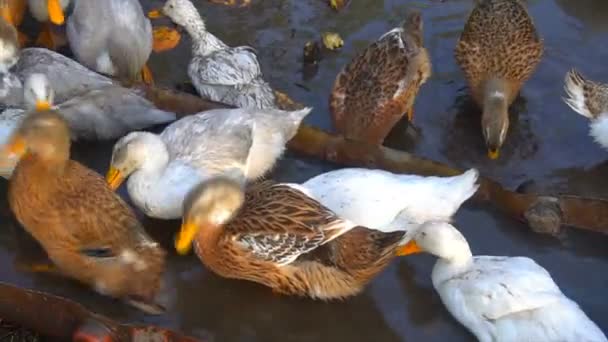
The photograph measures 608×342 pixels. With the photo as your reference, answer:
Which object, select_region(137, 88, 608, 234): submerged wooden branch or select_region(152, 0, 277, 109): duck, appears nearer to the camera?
select_region(137, 88, 608, 234): submerged wooden branch

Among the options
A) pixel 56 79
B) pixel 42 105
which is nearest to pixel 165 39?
pixel 56 79

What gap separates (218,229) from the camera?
4211 millimetres

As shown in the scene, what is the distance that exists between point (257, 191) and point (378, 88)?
1.38 metres

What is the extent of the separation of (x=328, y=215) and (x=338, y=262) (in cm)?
25

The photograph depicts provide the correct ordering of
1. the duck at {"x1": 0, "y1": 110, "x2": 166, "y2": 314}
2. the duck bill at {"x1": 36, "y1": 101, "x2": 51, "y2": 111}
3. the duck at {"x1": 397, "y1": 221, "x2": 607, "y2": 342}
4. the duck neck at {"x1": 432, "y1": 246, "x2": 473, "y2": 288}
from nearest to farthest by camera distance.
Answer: the duck at {"x1": 397, "y1": 221, "x2": 607, "y2": 342}, the duck at {"x1": 0, "y1": 110, "x2": 166, "y2": 314}, the duck neck at {"x1": 432, "y1": 246, "x2": 473, "y2": 288}, the duck bill at {"x1": 36, "y1": 101, "x2": 51, "y2": 111}

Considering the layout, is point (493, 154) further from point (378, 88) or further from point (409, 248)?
point (409, 248)

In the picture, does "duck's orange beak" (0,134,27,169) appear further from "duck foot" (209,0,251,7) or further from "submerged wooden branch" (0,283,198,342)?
"duck foot" (209,0,251,7)

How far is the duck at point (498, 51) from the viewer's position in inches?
222

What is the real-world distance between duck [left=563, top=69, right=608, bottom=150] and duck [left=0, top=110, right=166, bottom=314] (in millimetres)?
2867

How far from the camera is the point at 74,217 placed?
409 cm

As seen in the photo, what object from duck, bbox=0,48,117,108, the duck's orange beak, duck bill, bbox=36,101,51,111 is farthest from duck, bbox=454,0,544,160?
the duck's orange beak

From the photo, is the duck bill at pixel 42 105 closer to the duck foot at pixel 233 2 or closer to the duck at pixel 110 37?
the duck at pixel 110 37

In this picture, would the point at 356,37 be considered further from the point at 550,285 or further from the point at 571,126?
the point at 550,285

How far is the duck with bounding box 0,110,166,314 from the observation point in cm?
408
